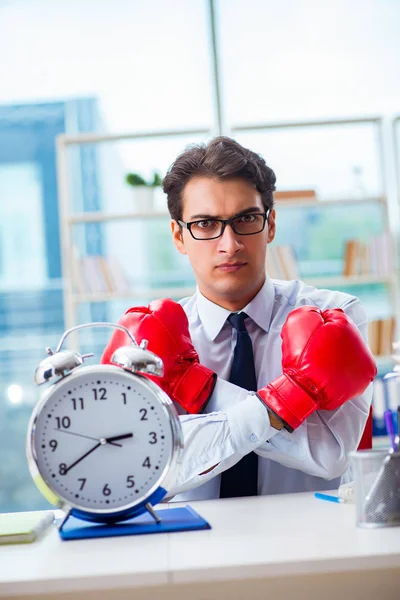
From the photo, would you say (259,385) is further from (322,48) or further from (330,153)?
(322,48)

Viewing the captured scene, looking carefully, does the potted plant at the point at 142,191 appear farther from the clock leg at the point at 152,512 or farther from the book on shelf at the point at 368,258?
the clock leg at the point at 152,512

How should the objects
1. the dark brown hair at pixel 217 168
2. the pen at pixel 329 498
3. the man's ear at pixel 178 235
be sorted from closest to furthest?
1. the pen at pixel 329 498
2. the dark brown hair at pixel 217 168
3. the man's ear at pixel 178 235

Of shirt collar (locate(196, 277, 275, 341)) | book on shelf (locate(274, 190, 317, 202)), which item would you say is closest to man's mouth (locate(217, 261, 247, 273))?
shirt collar (locate(196, 277, 275, 341))

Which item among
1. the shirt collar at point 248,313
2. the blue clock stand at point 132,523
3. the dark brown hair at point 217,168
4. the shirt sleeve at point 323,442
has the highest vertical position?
the dark brown hair at point 217,168

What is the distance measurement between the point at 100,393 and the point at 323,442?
1.78 ft

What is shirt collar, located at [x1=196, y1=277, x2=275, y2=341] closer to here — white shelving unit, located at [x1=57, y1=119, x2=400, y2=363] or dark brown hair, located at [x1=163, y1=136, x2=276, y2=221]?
dark brown hair, located at [x1=163, y1=136, x2=276, y2=221]

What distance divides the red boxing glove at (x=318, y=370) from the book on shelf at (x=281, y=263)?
8.44 feet

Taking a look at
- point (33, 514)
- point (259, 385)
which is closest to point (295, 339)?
point (259, 385)

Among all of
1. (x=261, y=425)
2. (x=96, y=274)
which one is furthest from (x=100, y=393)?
(x=96, y=274)

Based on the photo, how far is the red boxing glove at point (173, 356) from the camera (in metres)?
Answer: 1.55

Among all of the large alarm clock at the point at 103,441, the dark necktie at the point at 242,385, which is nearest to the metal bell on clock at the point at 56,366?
the large alarm clock at the point at 103,441

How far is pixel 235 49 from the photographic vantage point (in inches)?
175

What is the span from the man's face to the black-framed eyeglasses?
0.01 metres

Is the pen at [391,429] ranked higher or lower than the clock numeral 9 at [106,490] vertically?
higher
